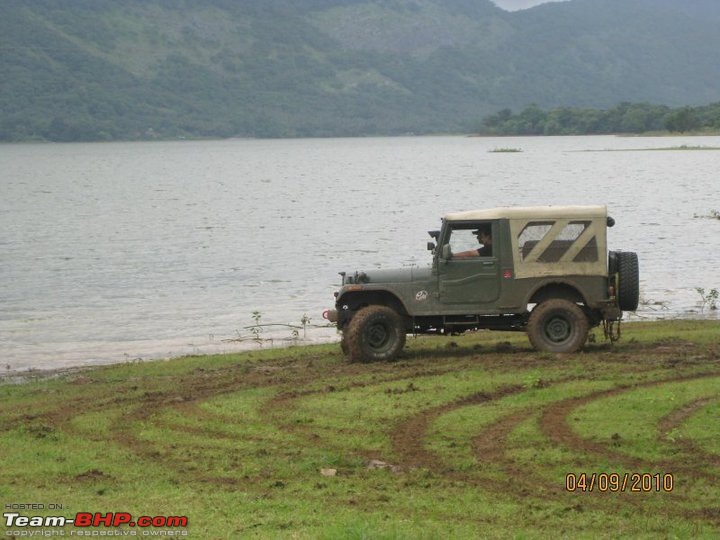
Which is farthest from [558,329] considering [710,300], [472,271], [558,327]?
[710,300]

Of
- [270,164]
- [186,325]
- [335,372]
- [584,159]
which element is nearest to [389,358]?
[335,372]

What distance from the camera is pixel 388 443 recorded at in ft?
45.0

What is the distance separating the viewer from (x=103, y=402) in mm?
16938

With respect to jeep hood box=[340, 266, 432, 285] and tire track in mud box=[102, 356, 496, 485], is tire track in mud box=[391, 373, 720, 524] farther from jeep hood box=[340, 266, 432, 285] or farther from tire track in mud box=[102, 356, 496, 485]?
jeep hood box=[340, 266, 432, 285]

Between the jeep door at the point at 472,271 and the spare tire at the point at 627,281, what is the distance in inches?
74.5

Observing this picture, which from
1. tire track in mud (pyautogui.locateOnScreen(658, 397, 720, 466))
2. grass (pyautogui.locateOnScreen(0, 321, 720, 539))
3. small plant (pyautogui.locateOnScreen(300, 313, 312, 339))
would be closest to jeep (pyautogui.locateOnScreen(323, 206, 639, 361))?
grass (pyautogui.locateOnScreen(0, 321, 720, 539))

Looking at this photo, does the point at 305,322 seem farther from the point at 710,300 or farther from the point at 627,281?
the point at 627,281

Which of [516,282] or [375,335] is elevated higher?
[516,282]

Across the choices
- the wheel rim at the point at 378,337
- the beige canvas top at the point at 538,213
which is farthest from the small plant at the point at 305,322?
the beige canvas top at the point at 538,213

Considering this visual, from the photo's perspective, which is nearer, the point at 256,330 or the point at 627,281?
the point at 627,281

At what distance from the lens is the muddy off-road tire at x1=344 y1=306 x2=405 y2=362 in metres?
18.8

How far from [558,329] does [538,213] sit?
1878 millimetres

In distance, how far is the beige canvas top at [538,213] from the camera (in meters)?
18.6
